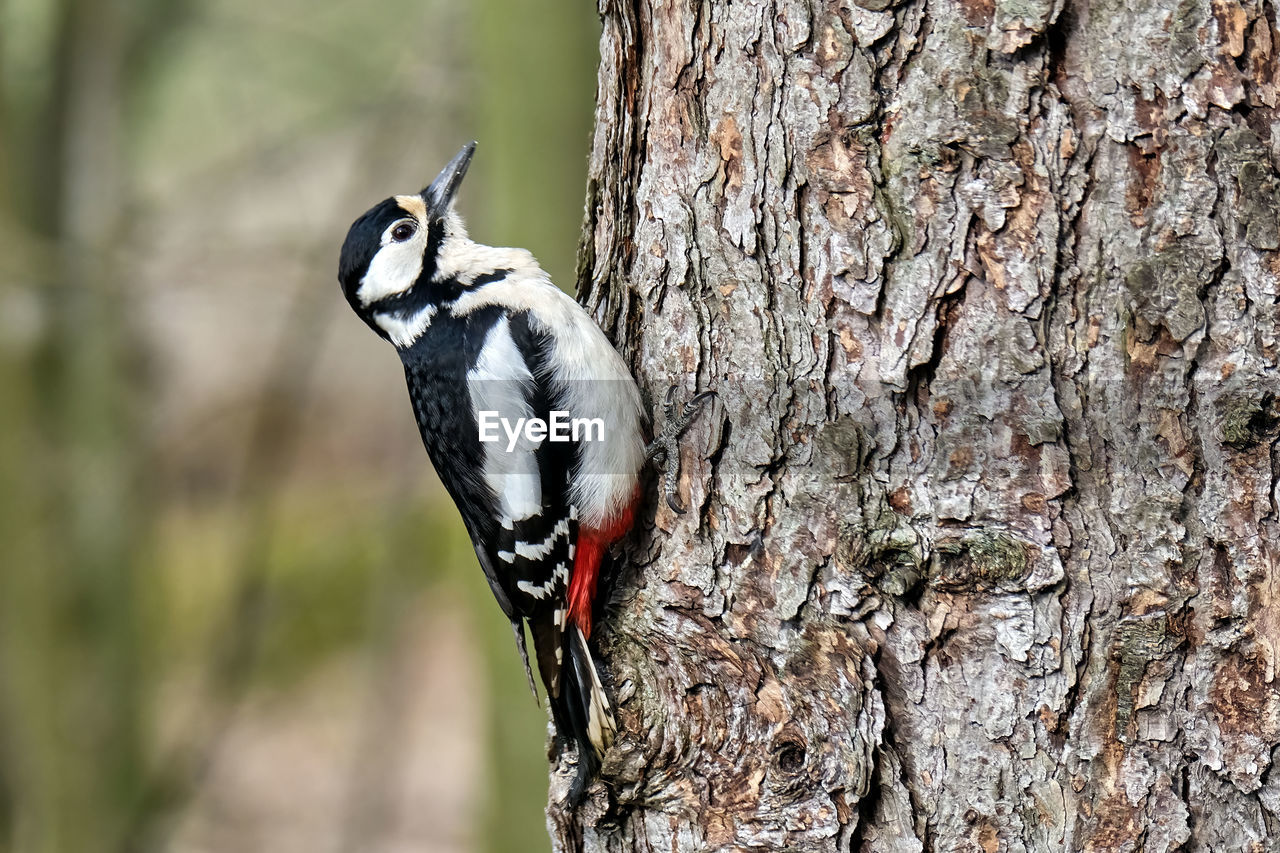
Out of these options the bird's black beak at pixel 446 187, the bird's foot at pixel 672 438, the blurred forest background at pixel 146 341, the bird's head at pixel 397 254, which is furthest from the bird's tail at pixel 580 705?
the bird's black beak at pixel 446 187

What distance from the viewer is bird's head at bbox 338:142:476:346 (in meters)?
2.55

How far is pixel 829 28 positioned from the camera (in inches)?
60.8

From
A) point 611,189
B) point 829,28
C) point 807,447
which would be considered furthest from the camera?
point 611,189

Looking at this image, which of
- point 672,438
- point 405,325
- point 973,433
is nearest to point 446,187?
point 405,325

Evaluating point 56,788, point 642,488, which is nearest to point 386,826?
point 56,788

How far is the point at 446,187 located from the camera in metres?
2.68

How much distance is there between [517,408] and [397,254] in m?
0.51

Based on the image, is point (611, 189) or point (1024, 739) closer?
point (1024, 739)

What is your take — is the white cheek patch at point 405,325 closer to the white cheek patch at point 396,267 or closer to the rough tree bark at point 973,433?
the white cheek patch at point 396,267

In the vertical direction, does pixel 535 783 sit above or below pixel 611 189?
below

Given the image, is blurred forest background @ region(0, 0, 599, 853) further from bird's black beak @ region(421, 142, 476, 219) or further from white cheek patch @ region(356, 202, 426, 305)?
white cheek patch @ region(356, 202, 426, 305)

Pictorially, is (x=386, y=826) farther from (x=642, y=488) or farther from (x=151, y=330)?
(x=642, y=488)

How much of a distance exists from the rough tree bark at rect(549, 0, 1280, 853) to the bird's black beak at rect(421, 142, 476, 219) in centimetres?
101

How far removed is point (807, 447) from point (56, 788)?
357 centimetres
